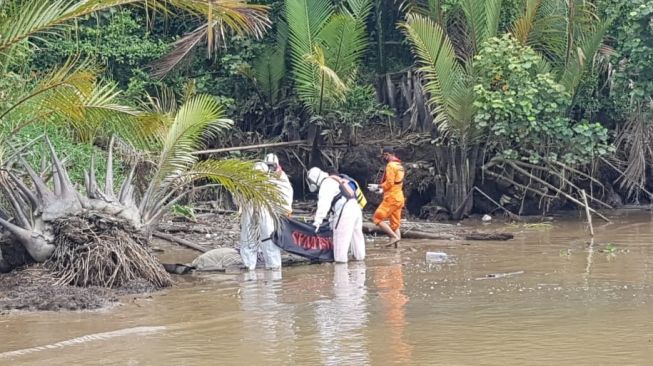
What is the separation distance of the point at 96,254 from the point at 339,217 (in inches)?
135

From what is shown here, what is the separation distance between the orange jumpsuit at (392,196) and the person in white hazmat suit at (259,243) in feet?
8.22

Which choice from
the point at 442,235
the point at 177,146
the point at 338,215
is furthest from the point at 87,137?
the point at 442,235

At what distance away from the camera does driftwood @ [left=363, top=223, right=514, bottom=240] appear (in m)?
14.5

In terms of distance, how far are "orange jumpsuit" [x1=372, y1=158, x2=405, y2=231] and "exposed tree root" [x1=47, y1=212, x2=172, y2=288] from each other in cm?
464

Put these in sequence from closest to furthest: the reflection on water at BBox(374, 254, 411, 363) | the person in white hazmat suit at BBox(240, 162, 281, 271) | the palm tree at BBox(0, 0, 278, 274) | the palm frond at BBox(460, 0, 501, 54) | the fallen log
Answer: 1. the reflection on water at BBox(374, 254, 411, 363)
2. the palm tree at BBox(0, 0, 278, 274)
3. the person in white hazmat suit at BBox(240, 162, 281, 271)
4. the fallen log
5. the palm frond at BBox(460, 0, 501, 54)

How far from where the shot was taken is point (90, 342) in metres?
7.61

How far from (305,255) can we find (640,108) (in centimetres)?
830

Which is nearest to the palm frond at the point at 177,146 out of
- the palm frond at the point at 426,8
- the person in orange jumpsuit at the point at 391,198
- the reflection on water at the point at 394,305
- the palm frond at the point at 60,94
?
the palm frond at the point at 60,94

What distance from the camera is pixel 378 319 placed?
8320 mm

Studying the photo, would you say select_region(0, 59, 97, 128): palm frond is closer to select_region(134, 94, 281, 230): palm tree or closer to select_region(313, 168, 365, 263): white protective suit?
select_region(134, 94, 281, 230): palm tree

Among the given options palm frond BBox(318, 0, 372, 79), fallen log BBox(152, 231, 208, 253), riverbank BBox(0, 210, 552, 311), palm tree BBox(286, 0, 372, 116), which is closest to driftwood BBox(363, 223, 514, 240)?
riverbank BBox(0, 210, 552, 311)

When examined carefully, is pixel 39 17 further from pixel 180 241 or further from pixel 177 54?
pixel 177 54

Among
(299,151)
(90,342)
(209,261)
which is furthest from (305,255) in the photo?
(299,151)

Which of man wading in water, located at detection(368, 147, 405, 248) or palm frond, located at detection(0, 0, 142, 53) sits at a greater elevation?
palm frond, located at detection(0, 0, 142, 53)
